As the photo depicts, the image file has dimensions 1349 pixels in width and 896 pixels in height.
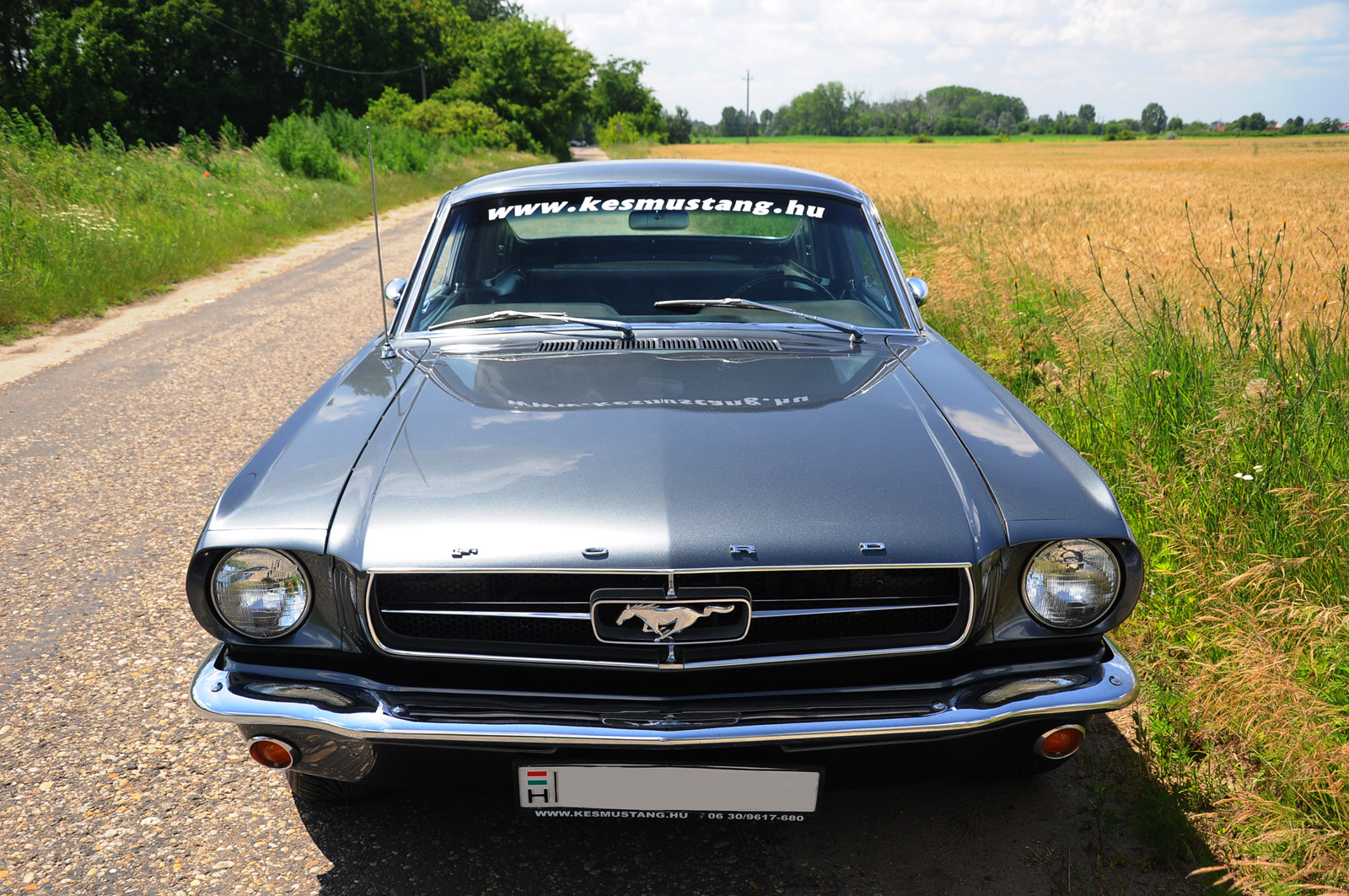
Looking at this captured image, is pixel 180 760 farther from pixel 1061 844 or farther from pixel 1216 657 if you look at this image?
pixel 1216 657

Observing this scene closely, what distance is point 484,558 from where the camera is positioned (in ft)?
5.85

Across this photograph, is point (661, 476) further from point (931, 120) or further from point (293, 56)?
point (931, 120)

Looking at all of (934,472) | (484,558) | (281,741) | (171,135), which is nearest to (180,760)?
Answer: (281,741)

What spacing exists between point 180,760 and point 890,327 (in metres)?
2.41

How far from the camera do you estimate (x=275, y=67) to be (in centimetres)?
4847

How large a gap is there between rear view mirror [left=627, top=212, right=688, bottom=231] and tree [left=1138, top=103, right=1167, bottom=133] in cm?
11414

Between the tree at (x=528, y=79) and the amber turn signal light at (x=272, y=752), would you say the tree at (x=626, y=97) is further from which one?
the amber turn signal light at (x=272, y=752)

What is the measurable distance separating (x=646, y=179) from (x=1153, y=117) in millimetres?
118475

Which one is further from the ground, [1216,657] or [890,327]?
[890,327]

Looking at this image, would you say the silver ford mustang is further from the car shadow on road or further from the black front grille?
the car shadow on road

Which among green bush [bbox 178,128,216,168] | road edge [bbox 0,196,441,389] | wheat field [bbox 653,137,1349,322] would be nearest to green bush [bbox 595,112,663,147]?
wheat field [bbox 653,137,1349,322]

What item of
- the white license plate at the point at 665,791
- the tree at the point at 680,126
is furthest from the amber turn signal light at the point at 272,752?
the tree at the point at 680,126

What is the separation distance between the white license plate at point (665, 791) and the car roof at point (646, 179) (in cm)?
204

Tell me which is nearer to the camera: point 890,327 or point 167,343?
point 890,327
